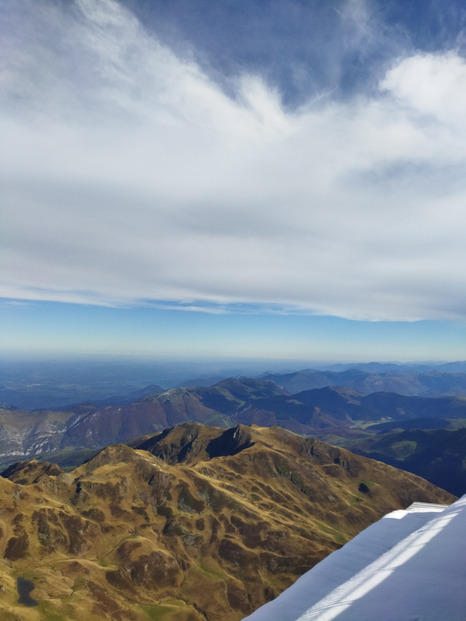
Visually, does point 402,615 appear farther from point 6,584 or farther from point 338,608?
point 6,584

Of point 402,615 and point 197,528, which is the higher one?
point 402,615

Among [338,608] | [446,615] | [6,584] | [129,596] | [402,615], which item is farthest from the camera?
[129,596]

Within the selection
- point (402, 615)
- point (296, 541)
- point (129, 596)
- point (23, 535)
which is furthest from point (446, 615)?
point (296, 541)

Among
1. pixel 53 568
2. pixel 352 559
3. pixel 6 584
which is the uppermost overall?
pixel 352 559

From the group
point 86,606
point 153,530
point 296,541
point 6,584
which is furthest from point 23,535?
point 296,541

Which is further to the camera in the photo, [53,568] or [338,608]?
[53,568]

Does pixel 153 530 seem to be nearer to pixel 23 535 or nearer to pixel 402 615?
pixel 23 535

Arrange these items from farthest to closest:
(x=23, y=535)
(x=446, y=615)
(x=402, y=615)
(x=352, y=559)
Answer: (x=23, y=535) → (x=352, y=559) → (x=402, y=615) → (x=446, y=615)
